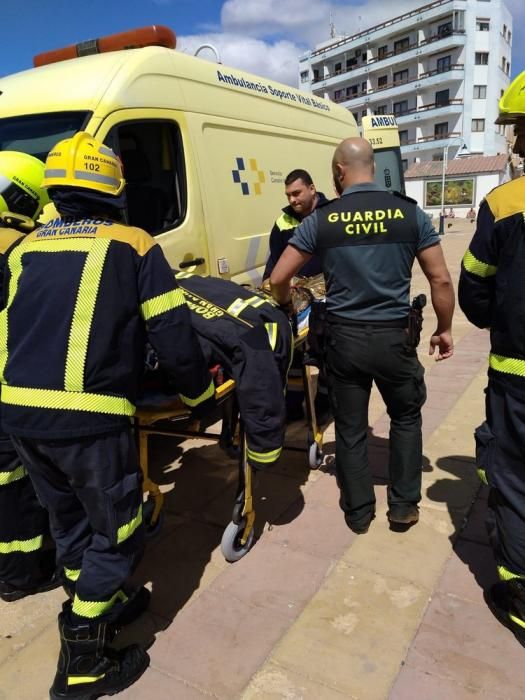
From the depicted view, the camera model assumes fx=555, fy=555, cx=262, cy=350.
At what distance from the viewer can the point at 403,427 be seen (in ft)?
9.86

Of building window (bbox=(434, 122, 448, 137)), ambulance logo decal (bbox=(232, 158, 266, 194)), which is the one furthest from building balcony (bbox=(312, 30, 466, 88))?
ambulance logo decal (bbox=(232, 158, 266, 194))

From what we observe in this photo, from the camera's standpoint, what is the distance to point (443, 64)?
5072 cm

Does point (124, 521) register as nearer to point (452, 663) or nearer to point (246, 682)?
point (246, 682)

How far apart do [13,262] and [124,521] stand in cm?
101

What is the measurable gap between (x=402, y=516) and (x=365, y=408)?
618mm

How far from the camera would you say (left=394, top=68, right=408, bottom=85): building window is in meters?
53.5

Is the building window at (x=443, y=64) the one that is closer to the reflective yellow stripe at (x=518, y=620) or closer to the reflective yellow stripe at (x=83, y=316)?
the reflective yellow stripe at (x=518, y=620)

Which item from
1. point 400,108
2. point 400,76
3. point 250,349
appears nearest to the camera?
point 250,349

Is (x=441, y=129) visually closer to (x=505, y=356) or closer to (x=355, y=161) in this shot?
(x=355, y=161)

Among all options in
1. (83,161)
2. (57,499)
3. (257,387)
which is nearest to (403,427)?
(257,387)

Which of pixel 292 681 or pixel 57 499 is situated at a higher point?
pixel 57 499

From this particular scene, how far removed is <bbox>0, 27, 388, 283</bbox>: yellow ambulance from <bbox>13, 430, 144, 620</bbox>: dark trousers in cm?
224

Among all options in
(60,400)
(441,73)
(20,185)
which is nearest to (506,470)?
(60,400)

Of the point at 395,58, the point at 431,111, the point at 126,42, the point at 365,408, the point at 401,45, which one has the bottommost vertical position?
the point at 365,408
